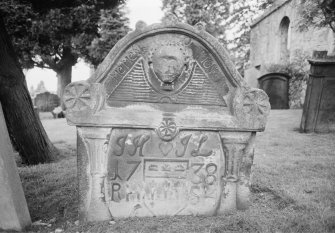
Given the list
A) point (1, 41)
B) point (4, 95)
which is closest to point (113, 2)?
point (1, 41)

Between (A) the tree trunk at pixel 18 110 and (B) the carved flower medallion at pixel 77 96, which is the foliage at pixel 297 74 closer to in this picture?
(A) the tree trunk at pixel 18 110

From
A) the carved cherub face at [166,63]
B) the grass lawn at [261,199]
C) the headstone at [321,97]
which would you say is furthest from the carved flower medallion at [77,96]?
the headstone at [321,97]

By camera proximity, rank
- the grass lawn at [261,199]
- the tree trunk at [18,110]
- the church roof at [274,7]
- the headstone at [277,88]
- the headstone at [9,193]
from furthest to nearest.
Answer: the church roof at [274,7], the headstone at [277,88], the tree trunk at [18,110], the grass lawn at [261,199], the headstone at [9,193]

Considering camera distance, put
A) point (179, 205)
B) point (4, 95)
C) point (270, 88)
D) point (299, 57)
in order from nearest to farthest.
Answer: point (179, 205)
point (4, 95)
point (270, 88)
point (299, 57)

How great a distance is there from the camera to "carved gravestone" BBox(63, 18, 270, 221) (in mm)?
2936

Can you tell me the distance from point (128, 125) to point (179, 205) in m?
0.96

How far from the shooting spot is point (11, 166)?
271cm

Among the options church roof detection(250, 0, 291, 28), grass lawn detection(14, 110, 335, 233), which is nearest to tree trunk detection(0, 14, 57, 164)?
grass lawn detection(14, 110, 335, 233)

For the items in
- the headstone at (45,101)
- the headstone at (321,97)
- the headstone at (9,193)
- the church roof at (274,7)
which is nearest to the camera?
the headstone at (9,193)

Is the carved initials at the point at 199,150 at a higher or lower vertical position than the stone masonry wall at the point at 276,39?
lower

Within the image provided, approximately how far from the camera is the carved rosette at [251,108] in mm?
3117

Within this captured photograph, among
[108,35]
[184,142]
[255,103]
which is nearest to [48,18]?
[184,142]

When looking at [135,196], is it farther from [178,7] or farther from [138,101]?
[178,7]

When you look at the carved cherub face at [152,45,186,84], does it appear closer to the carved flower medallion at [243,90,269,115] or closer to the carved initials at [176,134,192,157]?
the carved initials at [176,134,192,157]
